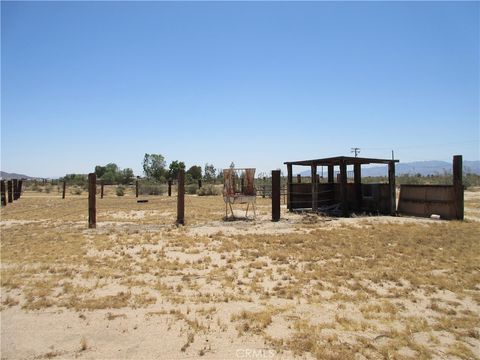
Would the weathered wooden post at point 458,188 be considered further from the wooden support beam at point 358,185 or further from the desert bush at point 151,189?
the desert bush at point 151,189

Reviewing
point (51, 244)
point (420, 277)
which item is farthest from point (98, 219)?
point (420, 277)

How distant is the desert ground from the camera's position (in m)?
4.53

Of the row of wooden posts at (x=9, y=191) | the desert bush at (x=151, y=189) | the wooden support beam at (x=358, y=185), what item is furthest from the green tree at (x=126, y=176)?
the wooden support beam at (x=358, y=185)

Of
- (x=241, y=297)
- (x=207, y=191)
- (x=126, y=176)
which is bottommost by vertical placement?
(x=241, y=297)

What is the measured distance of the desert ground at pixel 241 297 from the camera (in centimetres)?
453

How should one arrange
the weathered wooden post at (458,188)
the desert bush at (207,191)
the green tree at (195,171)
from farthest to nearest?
1. the green tree at (195,171)
2. the desert bush at (207,191)
3. the weathered wooden post at (458,188)

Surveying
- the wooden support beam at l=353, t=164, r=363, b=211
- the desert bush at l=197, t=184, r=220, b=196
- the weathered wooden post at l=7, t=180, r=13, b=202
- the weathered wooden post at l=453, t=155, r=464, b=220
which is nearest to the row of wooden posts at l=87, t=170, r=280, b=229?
the wooden support beam at l=353, t=164, r=363, b=211

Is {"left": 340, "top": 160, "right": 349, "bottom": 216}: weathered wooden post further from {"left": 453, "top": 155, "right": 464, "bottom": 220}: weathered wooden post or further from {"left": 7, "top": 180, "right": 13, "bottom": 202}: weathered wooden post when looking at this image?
{"left": 7, "top": 180, "right": 13, "bottom": 202}: weathered wooden post

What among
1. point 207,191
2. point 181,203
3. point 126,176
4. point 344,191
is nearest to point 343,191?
point 344,191

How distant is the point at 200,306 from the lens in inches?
226

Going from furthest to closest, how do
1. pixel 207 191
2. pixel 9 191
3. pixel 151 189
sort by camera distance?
pixel 151 189 < pixel 207 191 < pixel 9 191

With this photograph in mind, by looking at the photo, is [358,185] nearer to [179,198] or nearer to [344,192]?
[344,192]

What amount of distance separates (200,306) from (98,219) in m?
12.2

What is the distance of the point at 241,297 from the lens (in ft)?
20.2
